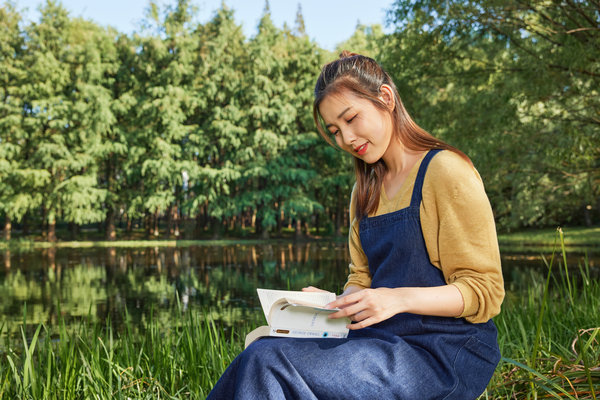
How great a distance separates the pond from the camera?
750cm

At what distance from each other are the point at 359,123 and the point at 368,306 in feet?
2.00

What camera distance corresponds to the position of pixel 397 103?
175cm

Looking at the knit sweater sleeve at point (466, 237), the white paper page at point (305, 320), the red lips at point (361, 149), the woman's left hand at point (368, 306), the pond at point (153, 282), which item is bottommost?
the pond at point (153, 282)

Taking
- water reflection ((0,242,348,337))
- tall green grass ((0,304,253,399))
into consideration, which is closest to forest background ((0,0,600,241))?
water reflection ((0,242,348,337))

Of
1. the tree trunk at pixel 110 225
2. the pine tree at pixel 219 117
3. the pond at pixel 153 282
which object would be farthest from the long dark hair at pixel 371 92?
the tree trunk at pixel 110 225

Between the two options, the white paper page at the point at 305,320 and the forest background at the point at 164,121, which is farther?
the forest background at the point at 164,121

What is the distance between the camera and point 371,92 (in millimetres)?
1710

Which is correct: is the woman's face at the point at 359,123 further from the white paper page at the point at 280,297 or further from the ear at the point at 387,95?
the white paper page at the point at 280,297

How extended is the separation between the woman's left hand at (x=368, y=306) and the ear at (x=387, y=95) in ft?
2.06

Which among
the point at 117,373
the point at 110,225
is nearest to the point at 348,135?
the point at 117,373

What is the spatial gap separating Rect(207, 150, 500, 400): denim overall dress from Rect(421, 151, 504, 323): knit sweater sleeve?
6 centimetres

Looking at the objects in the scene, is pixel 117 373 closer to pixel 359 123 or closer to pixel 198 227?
pixel 359 123

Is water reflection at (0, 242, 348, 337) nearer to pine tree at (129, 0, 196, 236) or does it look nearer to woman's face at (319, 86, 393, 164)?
woman's face at (319, 86, 393, 164)

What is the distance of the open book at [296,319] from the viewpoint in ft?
4.60
